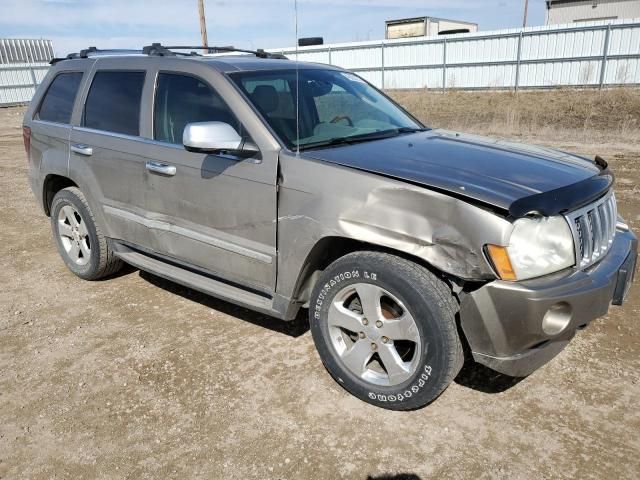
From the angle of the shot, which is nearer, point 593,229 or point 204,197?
point 593,229

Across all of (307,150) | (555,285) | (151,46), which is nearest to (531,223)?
(555,285)

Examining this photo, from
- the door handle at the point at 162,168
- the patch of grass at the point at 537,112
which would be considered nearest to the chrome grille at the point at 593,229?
the door handle at the point at 162,168

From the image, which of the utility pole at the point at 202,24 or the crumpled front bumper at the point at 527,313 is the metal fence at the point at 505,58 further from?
Result: the crumpled front bumper at the point at 527,313

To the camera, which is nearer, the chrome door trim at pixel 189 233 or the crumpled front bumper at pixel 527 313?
the crumpled front bumper at pixel 527 313

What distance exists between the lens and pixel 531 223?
7.95 feet

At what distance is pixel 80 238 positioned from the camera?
4695 mm

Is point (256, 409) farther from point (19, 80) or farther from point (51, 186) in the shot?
point (19, 80)

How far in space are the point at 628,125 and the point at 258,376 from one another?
14.6 meters

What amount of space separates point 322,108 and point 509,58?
68.2 feet

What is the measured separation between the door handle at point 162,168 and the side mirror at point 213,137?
1.67ft

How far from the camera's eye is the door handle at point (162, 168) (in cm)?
355

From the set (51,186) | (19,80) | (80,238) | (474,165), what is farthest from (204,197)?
(19,80)

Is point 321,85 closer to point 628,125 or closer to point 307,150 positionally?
point 307,150

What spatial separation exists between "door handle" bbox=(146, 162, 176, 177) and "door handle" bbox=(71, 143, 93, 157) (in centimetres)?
82
